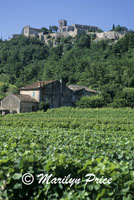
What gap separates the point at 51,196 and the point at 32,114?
3819cm

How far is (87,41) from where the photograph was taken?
12825cm

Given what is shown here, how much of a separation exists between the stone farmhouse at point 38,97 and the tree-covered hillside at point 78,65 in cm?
804

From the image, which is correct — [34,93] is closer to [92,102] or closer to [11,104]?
[11,104]

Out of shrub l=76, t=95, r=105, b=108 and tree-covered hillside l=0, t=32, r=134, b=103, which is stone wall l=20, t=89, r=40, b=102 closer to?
shrub l=76, t=95, r=105, b=108

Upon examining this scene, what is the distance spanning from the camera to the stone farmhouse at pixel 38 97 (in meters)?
49.5

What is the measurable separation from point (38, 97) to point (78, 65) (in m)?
40.3

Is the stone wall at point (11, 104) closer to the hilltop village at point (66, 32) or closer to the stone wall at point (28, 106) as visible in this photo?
the stone wall at point (28, 106)

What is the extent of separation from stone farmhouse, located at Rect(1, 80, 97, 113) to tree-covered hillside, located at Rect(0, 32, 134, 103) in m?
8.04

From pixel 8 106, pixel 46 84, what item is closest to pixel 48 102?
pixel 46 84

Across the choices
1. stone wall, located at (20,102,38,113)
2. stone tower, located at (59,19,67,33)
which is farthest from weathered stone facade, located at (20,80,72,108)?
stone tower, located at (59,19,67,33)

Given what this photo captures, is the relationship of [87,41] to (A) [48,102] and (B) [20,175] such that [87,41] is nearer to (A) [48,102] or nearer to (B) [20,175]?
(A) [48,102]

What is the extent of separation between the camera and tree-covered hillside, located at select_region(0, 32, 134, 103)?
248 feet

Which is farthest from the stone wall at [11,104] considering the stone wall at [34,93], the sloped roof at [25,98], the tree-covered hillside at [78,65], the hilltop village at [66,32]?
the hilltop village at [66,32]

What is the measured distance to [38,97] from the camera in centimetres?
5234
